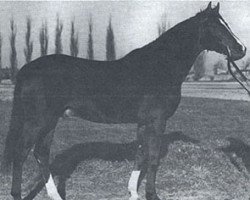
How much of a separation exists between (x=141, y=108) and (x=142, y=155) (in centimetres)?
68

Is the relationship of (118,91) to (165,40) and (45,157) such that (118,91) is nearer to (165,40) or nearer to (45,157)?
(165,40)

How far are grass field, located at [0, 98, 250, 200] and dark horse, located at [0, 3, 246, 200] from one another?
0.97 metres

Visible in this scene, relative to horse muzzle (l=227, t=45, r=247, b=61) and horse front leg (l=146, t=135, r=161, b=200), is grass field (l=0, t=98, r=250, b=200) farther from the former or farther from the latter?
horse muzzle (l=227, t=45, r=247, b=61)

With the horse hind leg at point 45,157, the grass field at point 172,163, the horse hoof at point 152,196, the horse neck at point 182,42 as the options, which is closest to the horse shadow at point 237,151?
the grass field at point 172,163

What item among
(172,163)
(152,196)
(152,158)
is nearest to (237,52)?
(152,158)

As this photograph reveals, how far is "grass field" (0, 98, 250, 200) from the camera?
6.98 metres

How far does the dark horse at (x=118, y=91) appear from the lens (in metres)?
5.70

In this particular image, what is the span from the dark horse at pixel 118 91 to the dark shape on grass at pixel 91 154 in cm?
159

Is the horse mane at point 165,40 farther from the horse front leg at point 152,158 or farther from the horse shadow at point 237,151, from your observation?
the horse shadow at point 237,151

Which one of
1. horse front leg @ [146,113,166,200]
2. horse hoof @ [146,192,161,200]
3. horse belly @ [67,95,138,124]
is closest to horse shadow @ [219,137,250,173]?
horse hoof @ [146,192,161,200]

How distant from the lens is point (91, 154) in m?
8.64

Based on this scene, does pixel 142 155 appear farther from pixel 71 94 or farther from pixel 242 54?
pixel 242 54

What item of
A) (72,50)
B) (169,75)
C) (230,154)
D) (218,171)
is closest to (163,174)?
(218,171)

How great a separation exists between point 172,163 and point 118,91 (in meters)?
2.90
